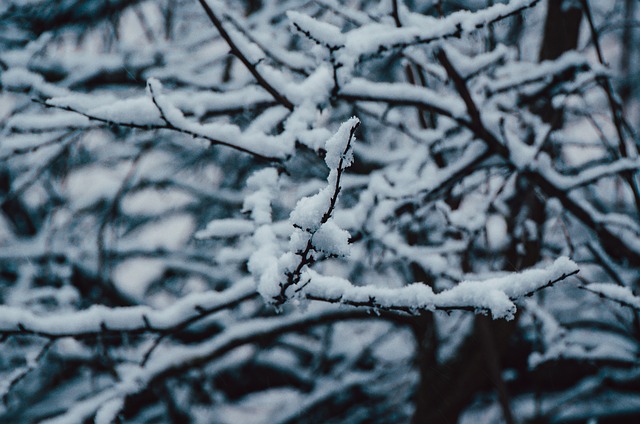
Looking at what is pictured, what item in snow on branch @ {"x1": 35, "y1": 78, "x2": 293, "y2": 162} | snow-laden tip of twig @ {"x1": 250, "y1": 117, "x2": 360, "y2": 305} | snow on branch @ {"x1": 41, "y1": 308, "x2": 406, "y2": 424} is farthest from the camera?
snow on branch @ {"x1": 41, "y1": 308, "x2": 406, "y2": 424}

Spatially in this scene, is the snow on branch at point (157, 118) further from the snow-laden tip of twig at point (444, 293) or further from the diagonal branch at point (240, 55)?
the snow-laden tip of twig at point (444, 293)

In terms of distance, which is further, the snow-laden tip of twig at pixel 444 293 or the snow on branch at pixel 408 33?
the snow on branch at pixel 408 33

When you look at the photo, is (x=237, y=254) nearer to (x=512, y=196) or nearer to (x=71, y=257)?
(x=512, y=196)

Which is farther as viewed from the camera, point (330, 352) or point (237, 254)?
point (330, 352)

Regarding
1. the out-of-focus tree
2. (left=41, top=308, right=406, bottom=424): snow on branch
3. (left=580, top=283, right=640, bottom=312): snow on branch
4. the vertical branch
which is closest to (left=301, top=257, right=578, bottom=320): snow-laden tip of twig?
the out-of-focus tree

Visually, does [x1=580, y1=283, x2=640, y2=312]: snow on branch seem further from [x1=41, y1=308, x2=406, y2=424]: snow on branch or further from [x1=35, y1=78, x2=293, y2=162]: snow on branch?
[x1=41, y1=308, x2=406, y2=424]: snow on branch

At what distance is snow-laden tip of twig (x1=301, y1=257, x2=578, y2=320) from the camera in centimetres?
73

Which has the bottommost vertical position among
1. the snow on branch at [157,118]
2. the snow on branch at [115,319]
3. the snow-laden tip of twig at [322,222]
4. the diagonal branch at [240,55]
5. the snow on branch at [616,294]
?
the snow on branch at [616,294]

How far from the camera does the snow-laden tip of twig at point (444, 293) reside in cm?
73

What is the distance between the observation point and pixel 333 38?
0.96 metres

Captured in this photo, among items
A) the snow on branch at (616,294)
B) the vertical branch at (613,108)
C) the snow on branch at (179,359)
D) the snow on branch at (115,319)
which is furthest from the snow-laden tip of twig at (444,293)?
the vertical branch at (613,108)

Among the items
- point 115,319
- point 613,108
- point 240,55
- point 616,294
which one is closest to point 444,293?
point 616,294

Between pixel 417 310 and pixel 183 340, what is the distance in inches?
110

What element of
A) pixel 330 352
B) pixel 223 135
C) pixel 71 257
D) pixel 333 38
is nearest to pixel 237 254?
pixel 223 135
